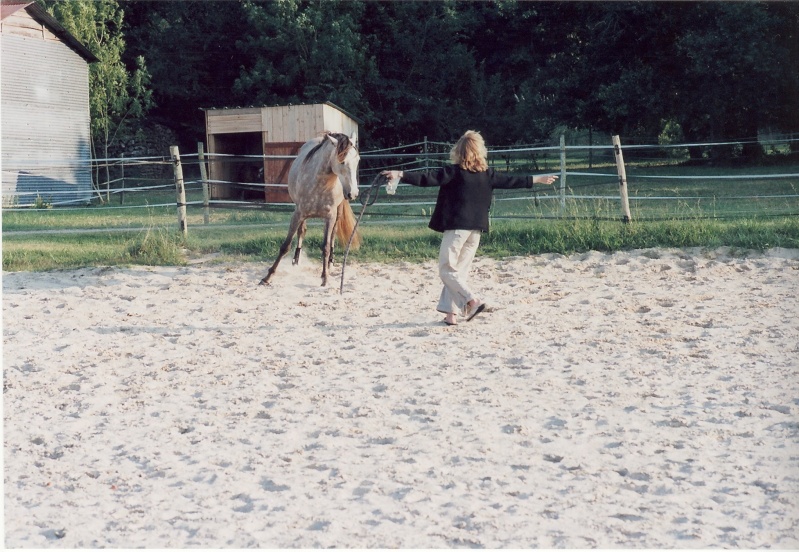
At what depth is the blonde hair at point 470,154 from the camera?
6492 millimetres

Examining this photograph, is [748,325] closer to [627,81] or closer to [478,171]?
[478,171]

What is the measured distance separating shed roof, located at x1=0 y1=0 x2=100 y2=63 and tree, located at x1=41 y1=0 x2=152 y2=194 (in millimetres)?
1355

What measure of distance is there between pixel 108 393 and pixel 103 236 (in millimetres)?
7199

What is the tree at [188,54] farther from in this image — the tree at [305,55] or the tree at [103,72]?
the tree at [103,72]

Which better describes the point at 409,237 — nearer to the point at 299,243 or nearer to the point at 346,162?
the point at 299,243

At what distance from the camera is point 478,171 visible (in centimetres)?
656

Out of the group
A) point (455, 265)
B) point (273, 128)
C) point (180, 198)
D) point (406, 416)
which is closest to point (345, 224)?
point (455, 265)

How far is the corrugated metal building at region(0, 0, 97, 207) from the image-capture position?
19.7 metres

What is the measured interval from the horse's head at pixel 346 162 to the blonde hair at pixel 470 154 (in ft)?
4.68

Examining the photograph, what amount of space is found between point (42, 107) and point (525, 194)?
11745 mm

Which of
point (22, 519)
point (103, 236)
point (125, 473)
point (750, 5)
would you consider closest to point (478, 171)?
point (125, 473)

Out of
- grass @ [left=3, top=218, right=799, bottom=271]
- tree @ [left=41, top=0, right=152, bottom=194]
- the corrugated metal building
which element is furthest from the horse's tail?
tree @ [left=41, top=0, right=152, bottom=194]

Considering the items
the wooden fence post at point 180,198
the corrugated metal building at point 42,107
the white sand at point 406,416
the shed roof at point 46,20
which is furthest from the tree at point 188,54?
the white sand at point 406,416

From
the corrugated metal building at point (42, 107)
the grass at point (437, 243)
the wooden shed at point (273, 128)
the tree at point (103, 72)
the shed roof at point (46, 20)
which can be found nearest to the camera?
the grass at point (437, 243)
